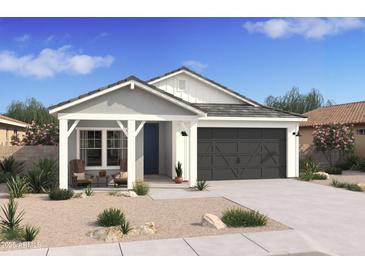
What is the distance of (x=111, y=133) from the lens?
52.5ft

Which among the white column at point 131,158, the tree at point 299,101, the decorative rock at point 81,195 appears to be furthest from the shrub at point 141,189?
the tree at point 299,101

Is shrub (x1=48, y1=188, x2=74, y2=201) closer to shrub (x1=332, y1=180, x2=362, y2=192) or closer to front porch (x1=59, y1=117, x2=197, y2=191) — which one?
front porch (x1=59, y1=117, x2=197, y2=191)

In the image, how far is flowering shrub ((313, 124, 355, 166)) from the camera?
21953 mm

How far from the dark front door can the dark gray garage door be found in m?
3.18

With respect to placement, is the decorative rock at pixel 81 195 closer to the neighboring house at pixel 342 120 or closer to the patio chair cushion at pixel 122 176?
the patio chair cushion at pixel 122 176

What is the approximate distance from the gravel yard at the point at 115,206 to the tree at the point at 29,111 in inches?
1195

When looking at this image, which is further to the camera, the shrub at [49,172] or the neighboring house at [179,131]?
the neighboring house at [179,131]

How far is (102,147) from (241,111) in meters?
6.68

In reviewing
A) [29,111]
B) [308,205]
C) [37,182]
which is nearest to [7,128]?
[29,111]

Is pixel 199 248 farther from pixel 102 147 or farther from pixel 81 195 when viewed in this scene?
pixel 102 147

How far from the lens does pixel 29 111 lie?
4338cm

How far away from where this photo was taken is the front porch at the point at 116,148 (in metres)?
14.0
